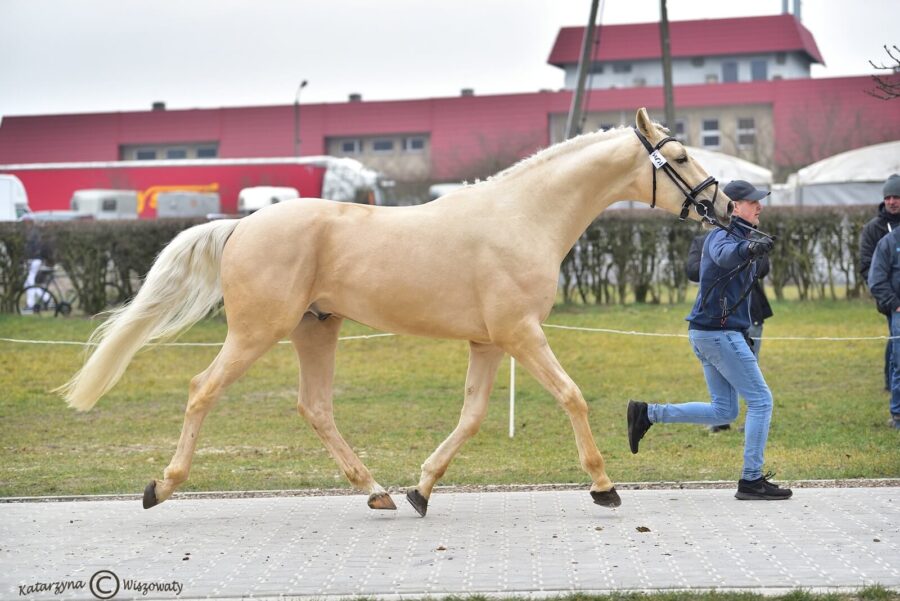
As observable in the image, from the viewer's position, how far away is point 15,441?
10.9 m

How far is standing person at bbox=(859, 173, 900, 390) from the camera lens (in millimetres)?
10570

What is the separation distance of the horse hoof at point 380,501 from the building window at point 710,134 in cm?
4657

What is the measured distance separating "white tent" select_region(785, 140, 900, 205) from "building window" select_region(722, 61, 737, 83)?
36728 millimetres

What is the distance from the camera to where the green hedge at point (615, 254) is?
18844mm

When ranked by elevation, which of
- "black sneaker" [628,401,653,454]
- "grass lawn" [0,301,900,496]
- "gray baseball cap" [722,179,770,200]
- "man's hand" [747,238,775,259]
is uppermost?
"gray baseball cap" [722,179,770,200]

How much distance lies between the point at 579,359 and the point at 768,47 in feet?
166

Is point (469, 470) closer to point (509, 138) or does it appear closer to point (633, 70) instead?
point (509, 138)

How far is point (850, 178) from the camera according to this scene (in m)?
26.8

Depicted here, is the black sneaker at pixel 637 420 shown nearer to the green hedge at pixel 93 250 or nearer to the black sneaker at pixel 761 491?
the black sneaker at pixel 761 491

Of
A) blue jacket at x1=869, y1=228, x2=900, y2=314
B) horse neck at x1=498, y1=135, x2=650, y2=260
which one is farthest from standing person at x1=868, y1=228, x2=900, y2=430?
horse neck at x1=498, y1=135, x2=650, y2=260

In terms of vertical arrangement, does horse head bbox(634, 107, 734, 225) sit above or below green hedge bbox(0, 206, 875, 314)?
above

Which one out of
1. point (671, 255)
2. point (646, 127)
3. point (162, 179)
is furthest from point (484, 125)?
point (646, 127)

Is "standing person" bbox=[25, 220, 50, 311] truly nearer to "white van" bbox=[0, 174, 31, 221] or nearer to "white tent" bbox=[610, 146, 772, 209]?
"white van" bbox=[0, 174, 31, 221]
